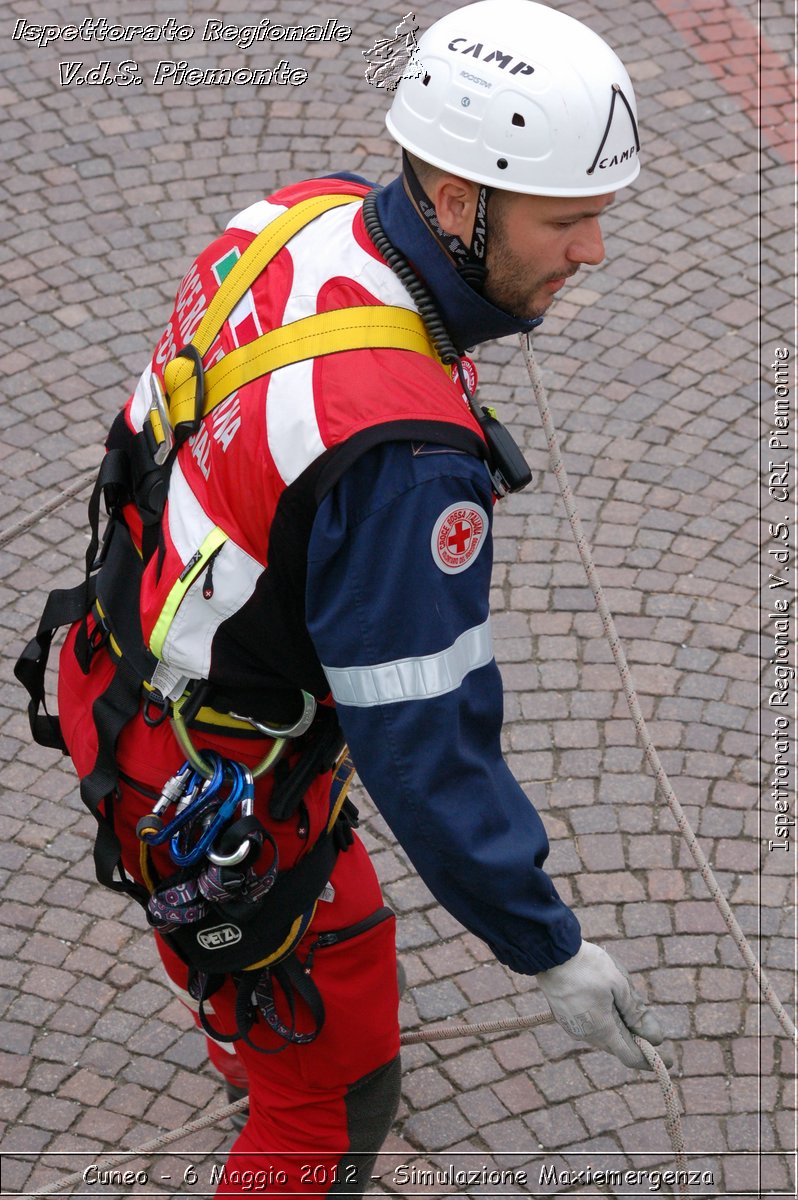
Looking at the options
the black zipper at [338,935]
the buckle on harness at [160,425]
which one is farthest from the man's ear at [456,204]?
the black zipper at [338,935]

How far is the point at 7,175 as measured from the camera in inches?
262

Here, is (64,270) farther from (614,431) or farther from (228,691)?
(228,691)

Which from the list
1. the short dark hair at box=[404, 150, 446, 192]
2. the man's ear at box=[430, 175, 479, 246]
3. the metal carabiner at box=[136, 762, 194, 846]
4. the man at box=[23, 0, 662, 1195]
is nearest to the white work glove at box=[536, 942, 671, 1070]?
the man at box=[23, 0, 662, 1195]

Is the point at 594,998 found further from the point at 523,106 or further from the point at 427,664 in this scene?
the point at 523,106

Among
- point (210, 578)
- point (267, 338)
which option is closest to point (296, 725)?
point (210, 578)

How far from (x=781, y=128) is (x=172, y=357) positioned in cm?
517

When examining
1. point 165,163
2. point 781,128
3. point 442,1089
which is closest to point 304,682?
point 442,1089

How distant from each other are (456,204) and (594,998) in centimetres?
143

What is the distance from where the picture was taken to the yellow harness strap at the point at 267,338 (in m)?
2.34

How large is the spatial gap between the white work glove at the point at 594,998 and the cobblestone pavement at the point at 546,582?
3.54 feet

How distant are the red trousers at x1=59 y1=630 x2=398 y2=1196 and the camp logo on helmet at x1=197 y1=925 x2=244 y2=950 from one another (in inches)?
6.4

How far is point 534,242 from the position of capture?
241 centimetres

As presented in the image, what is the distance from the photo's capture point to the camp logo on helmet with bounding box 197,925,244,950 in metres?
2.76

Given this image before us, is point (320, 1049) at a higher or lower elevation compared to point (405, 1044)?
higher
